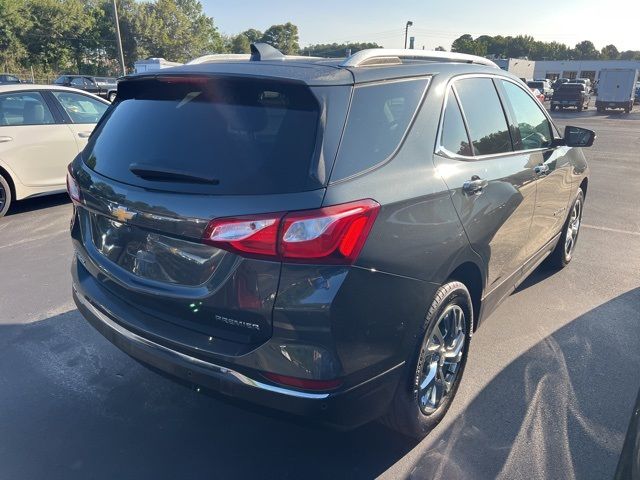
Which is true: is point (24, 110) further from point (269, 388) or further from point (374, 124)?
point (269, 388)

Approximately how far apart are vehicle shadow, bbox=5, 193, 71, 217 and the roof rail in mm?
6006

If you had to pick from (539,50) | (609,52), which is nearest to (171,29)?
(539,50)

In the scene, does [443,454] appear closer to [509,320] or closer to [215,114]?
[509,320]

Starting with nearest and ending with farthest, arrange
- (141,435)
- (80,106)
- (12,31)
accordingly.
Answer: (141,435), (80,106), (12,31)

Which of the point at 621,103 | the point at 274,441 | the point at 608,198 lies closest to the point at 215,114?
the point at 274,441

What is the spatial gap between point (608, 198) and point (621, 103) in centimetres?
3016

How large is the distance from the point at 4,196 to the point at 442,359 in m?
6.14

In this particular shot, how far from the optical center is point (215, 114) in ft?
7.50

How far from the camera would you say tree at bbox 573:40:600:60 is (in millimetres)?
114981

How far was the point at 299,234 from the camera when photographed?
190 cm

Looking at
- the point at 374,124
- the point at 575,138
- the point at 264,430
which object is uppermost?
the point at 374,124

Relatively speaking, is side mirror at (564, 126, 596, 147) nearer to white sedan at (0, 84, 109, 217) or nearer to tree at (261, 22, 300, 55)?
white sedan at (0, 84, 109, 217)

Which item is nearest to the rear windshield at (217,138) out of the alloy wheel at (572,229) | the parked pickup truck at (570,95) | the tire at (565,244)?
the tire at (565,244)

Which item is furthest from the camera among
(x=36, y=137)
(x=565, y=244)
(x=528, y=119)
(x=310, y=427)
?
Result: (x=36, y=137)
